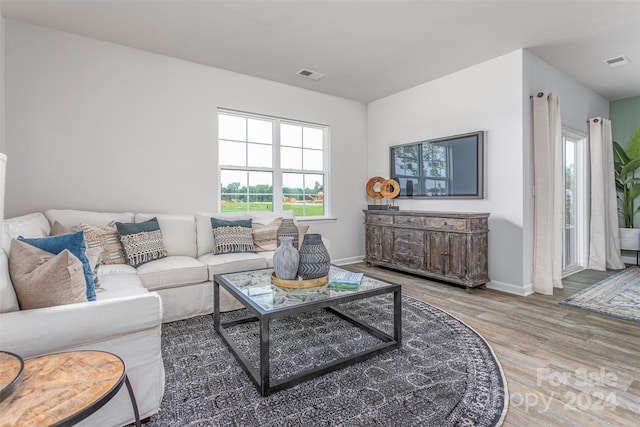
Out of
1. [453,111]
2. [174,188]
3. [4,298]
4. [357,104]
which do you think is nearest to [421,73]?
[453,111]

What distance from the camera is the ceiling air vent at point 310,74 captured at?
4.06 meters

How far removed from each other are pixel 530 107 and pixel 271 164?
3.20 meters

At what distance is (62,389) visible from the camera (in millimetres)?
955

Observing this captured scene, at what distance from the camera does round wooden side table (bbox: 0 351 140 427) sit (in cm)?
84

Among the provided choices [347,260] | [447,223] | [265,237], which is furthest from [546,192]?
[265,237]

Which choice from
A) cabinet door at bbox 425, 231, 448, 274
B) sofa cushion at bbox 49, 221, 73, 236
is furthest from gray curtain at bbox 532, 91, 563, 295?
sofa cushion at bbox 49, 221, 73, 236

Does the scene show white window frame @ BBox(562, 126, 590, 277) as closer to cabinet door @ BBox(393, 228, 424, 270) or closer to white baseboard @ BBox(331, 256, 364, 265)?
cabinet door @ BBox(393, 228, 424, 270)

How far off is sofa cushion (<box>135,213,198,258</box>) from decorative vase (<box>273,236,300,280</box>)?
58.2 inches

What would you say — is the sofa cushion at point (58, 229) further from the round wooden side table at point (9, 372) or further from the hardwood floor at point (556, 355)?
the hardwood floor at point (556, 355)

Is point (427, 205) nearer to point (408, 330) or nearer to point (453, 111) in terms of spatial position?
point (453, 111)

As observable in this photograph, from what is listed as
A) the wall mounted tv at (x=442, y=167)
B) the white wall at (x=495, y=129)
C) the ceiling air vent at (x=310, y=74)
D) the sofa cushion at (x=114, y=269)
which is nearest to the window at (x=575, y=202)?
the white wall at (x=495, y=129)

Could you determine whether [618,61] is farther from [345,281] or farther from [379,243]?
[345,281]

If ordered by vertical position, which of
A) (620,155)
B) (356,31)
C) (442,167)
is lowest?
(442,167)

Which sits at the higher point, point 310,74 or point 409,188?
point 310,74
